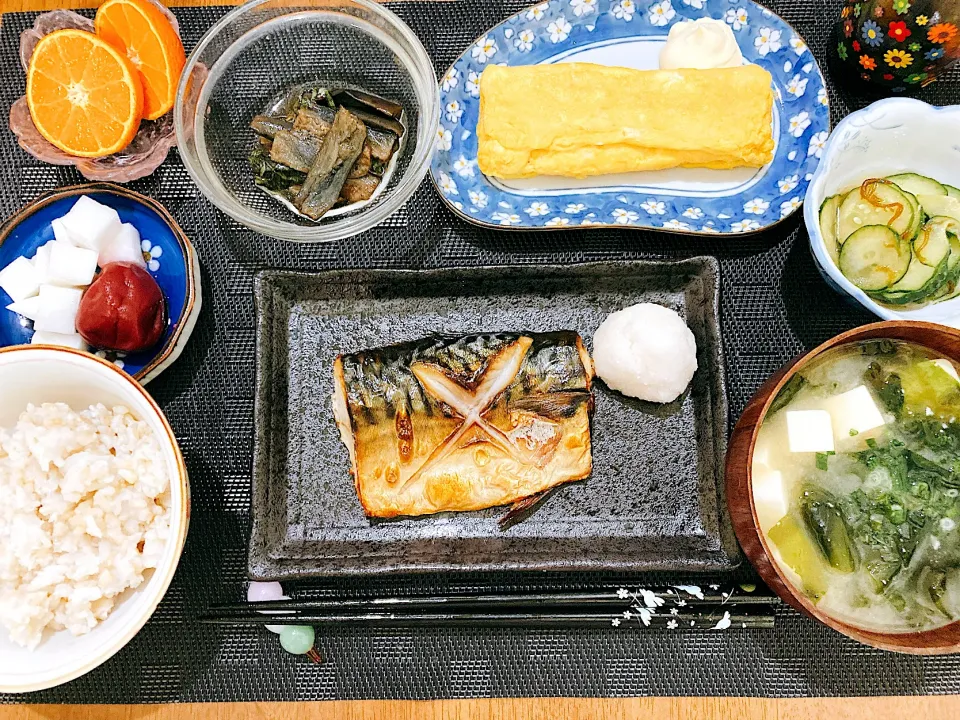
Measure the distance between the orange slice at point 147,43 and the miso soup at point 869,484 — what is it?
1.55 m

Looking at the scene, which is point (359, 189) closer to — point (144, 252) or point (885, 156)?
point (144, 252)

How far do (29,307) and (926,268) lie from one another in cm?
Answer: 200

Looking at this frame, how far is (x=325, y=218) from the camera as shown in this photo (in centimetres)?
165

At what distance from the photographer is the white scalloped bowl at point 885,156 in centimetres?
153

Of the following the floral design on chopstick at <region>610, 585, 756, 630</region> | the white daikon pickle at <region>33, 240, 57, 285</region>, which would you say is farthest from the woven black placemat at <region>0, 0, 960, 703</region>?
the white daikon pickle at <region>33, 240, 57, 285</region>

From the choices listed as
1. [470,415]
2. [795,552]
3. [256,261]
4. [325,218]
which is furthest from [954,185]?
[256,261]

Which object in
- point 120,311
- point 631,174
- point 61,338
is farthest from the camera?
point 631,174

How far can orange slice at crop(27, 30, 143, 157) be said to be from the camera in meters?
1.60

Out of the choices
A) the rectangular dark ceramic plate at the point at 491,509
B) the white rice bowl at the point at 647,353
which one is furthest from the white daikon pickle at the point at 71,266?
the white rice bowl at the point at 647,353

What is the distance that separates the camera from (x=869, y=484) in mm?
1419

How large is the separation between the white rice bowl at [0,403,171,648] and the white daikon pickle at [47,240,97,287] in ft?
1.01

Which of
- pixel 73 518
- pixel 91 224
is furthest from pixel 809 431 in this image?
pixel 91 224

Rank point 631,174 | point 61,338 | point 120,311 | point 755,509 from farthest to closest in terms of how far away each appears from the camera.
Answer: point 631,174 < point 61,338 < point 120,311 < point 755,509

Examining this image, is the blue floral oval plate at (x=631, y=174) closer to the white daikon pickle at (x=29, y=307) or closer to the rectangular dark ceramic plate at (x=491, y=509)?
the rectangular dark ceramic plate at (x=491, y=509)
